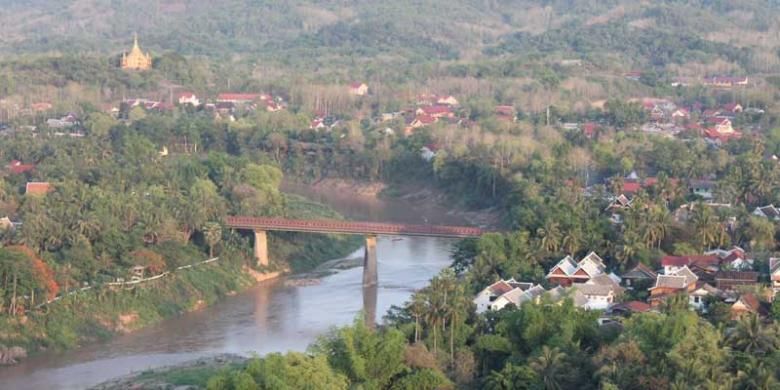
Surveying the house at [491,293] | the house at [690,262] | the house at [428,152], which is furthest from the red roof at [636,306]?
the house at [428,152]

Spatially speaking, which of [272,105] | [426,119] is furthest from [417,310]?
[272,105]

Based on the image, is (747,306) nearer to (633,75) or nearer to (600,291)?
(600,291)

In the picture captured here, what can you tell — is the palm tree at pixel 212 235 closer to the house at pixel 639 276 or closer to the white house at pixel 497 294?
the white house at pixel 497 294

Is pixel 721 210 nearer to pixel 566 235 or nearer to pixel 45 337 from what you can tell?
pixel 566 235

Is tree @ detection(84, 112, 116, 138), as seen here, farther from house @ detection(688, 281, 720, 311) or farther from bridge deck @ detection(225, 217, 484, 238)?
house @ detection(688, 281, 720, 311)

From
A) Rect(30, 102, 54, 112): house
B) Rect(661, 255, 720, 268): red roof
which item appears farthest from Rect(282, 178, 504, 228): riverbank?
Rect(30, 102, 54, 112): house

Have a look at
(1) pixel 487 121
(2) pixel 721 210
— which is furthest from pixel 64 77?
(2) pixel 721 210
